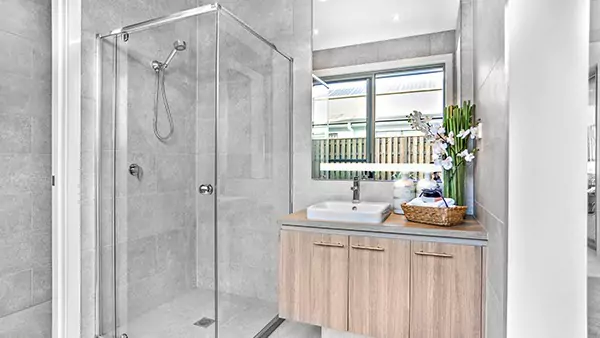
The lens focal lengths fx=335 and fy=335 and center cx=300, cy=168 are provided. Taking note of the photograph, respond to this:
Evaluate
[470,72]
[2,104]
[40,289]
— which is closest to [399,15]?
[470,72]

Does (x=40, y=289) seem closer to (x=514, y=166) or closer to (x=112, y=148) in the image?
(x=112, y=148)

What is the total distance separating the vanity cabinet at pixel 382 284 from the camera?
5.16 feet

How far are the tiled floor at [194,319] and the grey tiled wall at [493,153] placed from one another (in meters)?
1.44

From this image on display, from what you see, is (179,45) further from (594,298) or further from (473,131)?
(594,298)

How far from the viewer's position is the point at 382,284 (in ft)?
5.64

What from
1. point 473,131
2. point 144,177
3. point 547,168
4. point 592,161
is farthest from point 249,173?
point 592,161

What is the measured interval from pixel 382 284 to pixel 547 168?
94 cm

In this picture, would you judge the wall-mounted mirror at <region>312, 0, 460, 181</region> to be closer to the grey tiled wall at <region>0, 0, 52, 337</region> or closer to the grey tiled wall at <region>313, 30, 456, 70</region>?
the grey tiled wall at <region>313, 30, 456, 70</region>

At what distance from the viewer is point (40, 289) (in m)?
1.91

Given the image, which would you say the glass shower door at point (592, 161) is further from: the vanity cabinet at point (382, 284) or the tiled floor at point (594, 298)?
the vanity cabinet at point (382, 284)

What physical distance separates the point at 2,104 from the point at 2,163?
12.1 inches

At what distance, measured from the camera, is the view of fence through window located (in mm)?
2148

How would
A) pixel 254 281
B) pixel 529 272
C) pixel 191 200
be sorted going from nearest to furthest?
1. pixel 529 272
2. pixel 191 200
3. pixel 254 281

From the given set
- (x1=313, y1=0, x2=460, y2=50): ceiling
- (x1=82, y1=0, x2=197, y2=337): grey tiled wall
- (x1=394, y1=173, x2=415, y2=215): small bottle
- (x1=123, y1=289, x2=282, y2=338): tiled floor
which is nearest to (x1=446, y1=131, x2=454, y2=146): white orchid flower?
(x1=394, y1=173, x2=415, y2=215): small bottle
